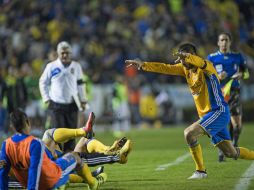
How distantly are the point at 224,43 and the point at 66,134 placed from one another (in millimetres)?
4517

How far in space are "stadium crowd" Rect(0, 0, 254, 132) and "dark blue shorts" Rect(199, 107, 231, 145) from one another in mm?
18662

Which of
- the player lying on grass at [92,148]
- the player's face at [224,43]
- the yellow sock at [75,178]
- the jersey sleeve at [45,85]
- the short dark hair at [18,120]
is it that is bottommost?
the yellow sock at [75,178]

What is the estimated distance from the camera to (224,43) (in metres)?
14.9

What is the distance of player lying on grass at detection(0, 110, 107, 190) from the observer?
894 centimetres

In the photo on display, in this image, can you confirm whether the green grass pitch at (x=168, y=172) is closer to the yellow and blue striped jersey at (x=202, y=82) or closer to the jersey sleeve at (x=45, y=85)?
the yellow and blue striped jersey at (x=202, y=82)

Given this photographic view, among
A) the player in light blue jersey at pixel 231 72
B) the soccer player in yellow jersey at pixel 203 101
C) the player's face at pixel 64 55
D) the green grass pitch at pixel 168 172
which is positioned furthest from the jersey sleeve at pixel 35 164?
the player in light blue jersey at pixel 231 72

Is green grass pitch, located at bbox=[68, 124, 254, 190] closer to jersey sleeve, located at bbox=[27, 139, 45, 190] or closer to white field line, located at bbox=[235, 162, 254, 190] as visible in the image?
white field line, located at bbox=[235, 162, 254, 190]

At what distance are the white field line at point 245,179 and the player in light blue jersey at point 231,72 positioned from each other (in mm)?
2315

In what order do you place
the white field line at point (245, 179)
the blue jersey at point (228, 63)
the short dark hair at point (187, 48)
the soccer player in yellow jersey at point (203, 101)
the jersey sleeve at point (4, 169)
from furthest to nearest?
the blue jersey at point (228, 63), the soccer player in yellow jersey at point (203, 101), the short dark hair at point (187, 48), the white field line at point (245, 179), the jersey sleeve at point (4, 169)

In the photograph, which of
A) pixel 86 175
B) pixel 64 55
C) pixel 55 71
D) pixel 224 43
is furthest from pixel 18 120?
pixel 224 43

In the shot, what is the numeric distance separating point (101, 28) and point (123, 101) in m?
5.16

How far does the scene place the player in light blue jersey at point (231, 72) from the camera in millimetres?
15031

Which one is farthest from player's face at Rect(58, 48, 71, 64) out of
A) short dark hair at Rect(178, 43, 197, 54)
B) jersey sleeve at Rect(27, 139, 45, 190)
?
jersey sleeve at Rect(27, 139, 45, 190)

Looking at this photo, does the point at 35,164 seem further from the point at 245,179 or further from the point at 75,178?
the point at 245,179
